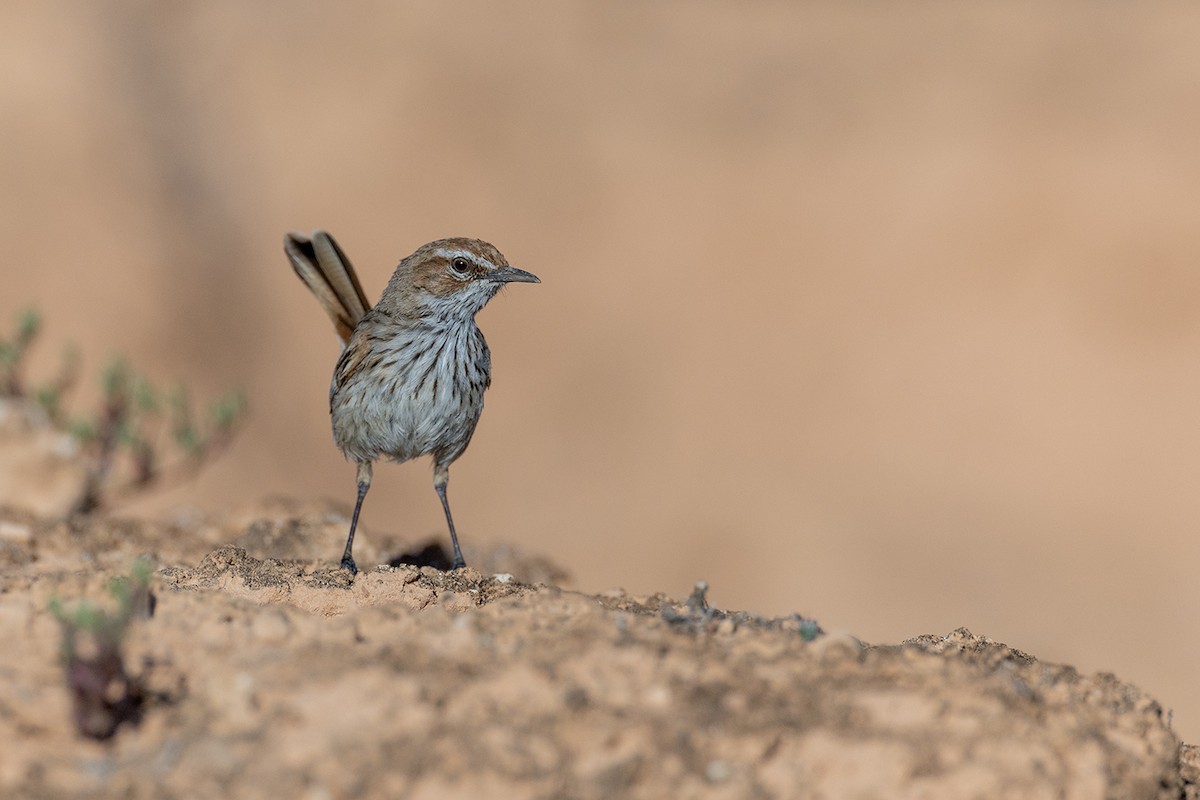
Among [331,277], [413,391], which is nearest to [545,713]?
[413,391]

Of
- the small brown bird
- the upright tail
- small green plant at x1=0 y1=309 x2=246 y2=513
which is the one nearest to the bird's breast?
the small brown bird

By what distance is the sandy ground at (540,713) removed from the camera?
9.90ft

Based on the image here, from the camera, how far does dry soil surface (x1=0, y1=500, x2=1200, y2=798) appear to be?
9.89 feet

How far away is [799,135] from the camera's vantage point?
17.3m

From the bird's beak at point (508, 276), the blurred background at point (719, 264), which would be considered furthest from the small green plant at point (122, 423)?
the blurred background at point (719, 264)

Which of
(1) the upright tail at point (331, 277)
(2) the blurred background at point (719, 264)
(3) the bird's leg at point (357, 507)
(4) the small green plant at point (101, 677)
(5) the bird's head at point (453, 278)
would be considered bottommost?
(4) the small green plant at point (101, 677)

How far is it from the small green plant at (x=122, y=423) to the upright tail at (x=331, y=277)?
214 centimetres

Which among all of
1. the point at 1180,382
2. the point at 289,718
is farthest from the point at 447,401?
the point at 1180,382

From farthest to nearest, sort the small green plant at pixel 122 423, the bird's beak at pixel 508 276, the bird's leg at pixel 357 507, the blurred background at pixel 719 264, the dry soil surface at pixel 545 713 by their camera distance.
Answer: the blurred background at pixel 719 264 → the small green plant at pixel 122 423 → the bird's beak at pixel 508 276 → the bird's leg at pixel 357 507 → the dry soil surface at pixel 545 713

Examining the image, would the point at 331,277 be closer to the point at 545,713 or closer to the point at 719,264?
the point at 545,713

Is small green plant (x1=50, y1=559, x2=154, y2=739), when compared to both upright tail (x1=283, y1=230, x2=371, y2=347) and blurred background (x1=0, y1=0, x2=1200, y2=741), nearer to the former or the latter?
upright tail (x1=283, y1=230, x2=371, y2=347)

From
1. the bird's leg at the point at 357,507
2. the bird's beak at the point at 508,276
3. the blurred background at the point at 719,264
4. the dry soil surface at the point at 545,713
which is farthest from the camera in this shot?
the blurred background at the point at 719,264

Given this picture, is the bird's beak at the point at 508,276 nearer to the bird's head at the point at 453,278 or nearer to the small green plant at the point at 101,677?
the bird's head at the point at 453,278

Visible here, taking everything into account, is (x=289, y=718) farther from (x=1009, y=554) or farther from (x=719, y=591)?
(x=1009, y=554)
